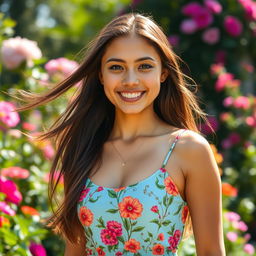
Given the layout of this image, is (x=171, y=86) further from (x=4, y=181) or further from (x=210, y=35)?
(x=210, y=35)

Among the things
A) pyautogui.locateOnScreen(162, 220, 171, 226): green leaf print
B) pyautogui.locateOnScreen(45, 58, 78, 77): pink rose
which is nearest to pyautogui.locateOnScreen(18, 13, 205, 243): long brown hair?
pyautogui.locateOnScreen(162, 220, 171, 226): green leaf print

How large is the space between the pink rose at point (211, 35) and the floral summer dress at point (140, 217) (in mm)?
4945

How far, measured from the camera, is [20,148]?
475 cm

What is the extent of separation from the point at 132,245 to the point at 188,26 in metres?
5.08

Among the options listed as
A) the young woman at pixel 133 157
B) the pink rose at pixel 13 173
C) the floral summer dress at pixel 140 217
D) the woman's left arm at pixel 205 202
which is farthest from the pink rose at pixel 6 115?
the woman's left arm at pixel 205 202

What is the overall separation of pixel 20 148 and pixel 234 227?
1534 mm

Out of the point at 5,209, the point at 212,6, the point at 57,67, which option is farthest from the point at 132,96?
the point at 212,6

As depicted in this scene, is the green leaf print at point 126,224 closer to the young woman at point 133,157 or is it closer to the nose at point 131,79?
the young woman at point 133,157

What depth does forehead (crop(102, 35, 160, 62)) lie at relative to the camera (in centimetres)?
261

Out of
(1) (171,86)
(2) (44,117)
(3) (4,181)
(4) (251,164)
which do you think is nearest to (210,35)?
(4) (251,164)

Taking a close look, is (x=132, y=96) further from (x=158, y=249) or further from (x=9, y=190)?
(x=9, y=190)

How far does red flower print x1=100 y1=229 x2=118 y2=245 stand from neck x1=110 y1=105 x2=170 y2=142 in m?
0.40

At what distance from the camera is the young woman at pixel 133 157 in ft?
8.18

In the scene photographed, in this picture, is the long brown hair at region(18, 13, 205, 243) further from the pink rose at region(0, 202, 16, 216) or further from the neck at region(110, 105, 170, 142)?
the pink rose at region(0, 202, 16, 216)
